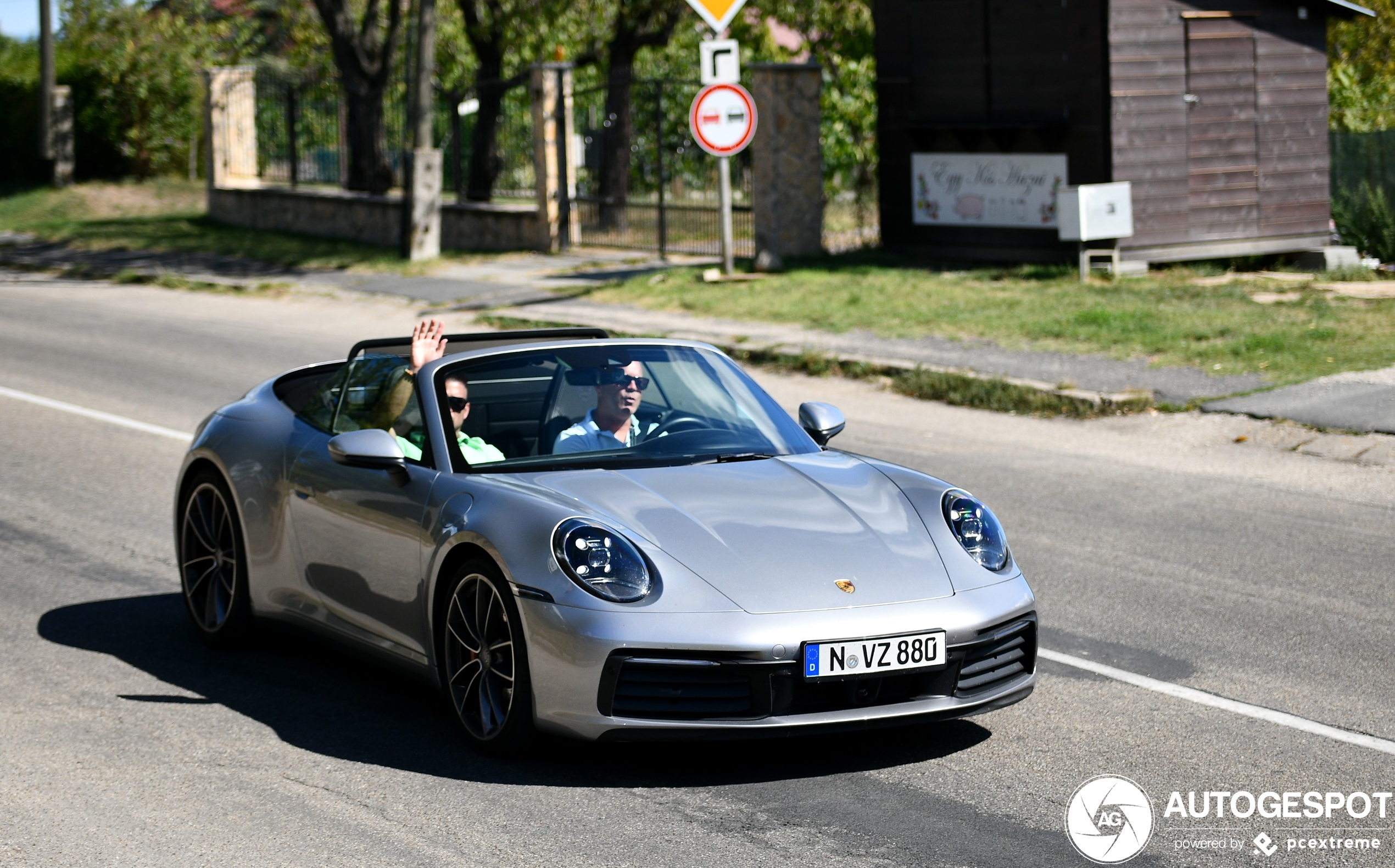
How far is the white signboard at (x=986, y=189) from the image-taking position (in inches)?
774

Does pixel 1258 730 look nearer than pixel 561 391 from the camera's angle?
Yes

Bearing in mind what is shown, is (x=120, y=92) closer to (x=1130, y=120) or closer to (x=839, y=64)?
(x=839, y=64)

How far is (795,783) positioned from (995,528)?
118cm

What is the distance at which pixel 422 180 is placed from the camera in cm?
2398

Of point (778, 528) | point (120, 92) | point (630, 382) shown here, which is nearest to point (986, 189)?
point (630, 382)

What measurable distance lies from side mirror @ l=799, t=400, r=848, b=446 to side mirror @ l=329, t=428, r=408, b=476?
63.5 inches

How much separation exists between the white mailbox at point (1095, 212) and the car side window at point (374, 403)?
13.0 metres

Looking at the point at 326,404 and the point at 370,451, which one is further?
the point at 326,404

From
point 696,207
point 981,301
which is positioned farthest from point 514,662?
point 696,207

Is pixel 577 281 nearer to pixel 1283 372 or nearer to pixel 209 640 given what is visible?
pixel 1283 372

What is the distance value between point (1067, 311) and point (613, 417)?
34.9 feet

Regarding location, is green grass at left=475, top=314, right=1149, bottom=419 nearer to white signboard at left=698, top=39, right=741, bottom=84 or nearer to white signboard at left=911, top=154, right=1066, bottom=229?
white signboard at left=698, top=39, right=741, bottom=84

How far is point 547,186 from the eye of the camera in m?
24.2

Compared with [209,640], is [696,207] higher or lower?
higher
